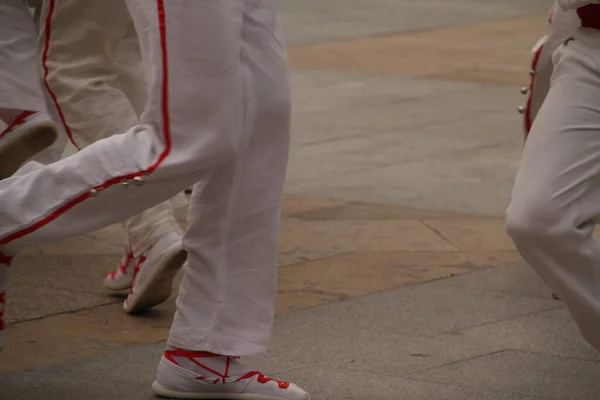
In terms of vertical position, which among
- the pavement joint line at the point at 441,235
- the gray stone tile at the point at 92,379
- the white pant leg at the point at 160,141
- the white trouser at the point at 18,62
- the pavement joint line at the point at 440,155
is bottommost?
the pavement joint line at the point at 440,155

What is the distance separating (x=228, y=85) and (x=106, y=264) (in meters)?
2.03

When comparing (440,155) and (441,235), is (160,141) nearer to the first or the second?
(441,235)

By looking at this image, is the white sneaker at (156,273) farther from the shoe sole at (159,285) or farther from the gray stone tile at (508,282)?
the gray stone tile at (508,282)

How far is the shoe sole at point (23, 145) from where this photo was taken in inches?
173

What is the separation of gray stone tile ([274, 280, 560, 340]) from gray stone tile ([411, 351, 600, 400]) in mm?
356

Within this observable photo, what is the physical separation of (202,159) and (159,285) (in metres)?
1.16

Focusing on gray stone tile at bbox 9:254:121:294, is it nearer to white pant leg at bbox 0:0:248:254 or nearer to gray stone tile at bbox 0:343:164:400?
gray stone tile at bbox 0:343:164:400

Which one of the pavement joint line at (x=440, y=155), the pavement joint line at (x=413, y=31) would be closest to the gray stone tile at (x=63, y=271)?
the pavement joint line at (x=440, y=155)

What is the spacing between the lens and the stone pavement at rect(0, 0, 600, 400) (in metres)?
4.16

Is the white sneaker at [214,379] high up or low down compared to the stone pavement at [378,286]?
up

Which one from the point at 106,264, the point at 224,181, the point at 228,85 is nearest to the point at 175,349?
the point at 224,181

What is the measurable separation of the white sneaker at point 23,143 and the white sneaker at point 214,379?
2.82 ft

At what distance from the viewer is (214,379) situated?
3.87 m

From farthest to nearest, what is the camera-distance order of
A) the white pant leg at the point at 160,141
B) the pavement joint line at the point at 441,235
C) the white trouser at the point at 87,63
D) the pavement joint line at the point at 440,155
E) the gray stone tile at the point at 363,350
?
the pavement joint line at the point at 440,155 → the pavement joint line at the point at 441,235 → the white trouser at the point at 87,63 → the gray stone tile at the point at 363,350 → the white pant leg at the point at 160,141
